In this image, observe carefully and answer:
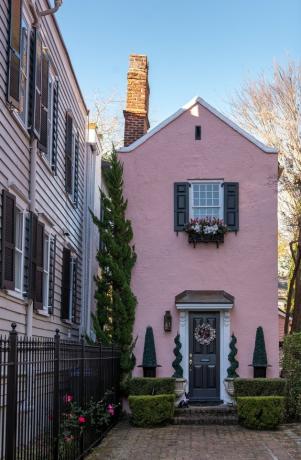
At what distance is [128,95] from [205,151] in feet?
10.6

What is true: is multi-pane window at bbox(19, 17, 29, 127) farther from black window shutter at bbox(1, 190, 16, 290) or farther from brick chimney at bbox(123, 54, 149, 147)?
brick chimney at bbox(123, 54, 149, 147)

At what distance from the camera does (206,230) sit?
1605cm

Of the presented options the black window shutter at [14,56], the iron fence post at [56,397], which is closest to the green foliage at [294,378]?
the iron fence post at [56,397]

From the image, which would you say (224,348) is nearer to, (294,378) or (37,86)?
(294,378)

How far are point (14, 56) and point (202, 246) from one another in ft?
25.5

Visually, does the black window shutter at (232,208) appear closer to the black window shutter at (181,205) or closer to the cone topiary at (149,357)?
the black window shutter at (181,205)

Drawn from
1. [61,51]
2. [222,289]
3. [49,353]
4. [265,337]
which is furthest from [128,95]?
[49,353]

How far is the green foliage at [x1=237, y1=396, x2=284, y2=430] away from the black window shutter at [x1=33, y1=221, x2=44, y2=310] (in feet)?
15.4

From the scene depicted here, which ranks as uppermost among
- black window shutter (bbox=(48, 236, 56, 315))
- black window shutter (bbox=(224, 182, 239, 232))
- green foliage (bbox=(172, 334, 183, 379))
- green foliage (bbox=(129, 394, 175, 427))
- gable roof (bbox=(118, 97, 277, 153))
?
gable roof (bbox=(118, 97, 277, 153))

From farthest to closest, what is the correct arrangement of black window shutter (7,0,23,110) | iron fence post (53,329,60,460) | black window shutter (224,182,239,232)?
1. black window shutter (224,182,239,232)
2. black window shutter (7,0,23,110)
3. iron fence post (53,329,60,460)

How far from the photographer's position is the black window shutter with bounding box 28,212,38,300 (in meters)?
11.1

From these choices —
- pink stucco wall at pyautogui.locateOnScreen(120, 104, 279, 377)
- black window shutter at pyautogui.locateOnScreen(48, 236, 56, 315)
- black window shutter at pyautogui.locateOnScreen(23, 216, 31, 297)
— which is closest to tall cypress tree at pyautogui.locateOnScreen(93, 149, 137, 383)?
pink stucco wall at pyautogui.locateOnScreen(120, 104, 279, 377)

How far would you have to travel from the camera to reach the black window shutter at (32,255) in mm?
11094

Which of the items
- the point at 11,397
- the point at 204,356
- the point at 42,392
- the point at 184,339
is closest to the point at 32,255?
the point at 42,392
